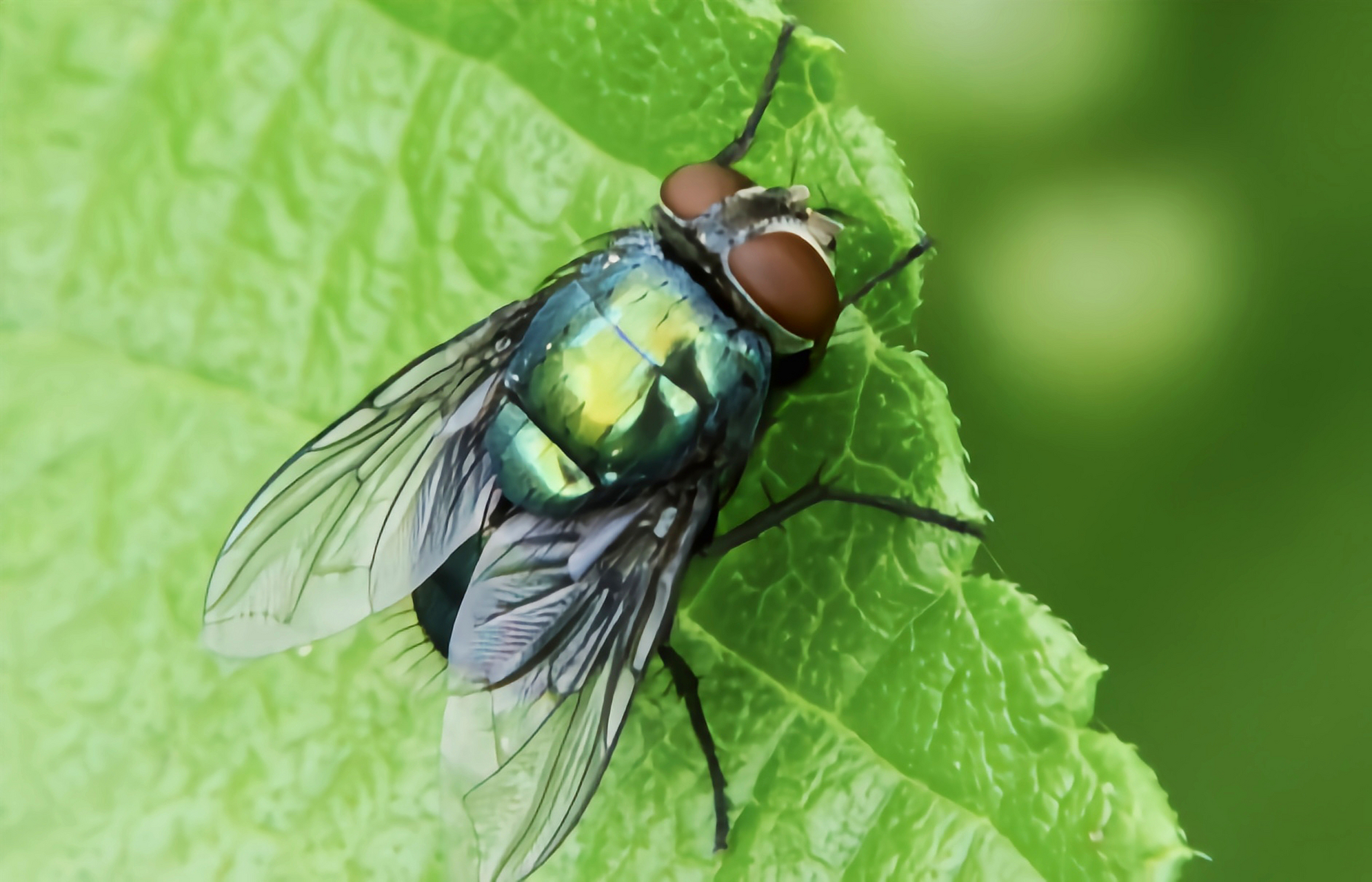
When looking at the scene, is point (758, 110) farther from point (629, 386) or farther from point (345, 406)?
point (345, 406)

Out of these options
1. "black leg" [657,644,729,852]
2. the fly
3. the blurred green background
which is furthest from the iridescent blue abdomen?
the blurred green background

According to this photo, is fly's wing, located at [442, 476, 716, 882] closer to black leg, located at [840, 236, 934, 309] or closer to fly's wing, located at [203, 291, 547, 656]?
fly's wing, located at [203, 291, 547, 656]

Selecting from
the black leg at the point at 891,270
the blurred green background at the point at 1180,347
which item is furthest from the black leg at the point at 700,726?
the blurred green background at the point at 1180,347

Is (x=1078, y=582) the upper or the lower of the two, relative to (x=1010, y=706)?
lower

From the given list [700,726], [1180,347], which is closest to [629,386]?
[700,726]

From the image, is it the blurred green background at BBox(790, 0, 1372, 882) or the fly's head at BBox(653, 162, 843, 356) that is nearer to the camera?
the fly's head at BBox(653, 162, 843, 356)

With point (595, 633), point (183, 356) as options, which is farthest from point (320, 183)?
point (595, 633)

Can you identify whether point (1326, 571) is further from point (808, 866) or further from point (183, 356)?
point (183, 356)
